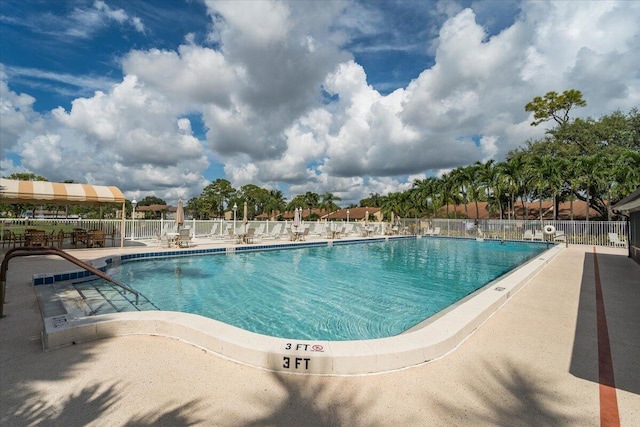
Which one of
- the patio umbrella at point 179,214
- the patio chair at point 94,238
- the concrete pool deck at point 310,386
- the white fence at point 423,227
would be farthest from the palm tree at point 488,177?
the patio chair at point 94,238

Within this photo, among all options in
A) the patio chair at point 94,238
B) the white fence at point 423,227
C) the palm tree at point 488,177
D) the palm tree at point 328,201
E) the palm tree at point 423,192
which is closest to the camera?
the patio chair at point 94,238

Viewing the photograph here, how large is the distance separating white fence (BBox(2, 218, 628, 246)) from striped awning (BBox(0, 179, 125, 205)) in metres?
1.12

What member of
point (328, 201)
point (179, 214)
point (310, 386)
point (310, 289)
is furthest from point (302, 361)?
point (328, 201)

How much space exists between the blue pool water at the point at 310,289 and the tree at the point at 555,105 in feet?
93.0

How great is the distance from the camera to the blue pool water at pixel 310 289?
513 centimetres

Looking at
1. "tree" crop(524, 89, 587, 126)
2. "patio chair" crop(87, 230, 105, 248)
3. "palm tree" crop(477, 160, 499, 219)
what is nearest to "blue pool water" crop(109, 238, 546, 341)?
"patio chair" crop(87, 230, 105, 248)

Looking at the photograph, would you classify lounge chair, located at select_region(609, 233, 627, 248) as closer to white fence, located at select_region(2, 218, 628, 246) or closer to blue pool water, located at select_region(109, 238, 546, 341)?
white fence, located at select_region(2, 218, 628, 246)

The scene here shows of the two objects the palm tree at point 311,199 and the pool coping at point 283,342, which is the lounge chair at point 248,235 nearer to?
the pool coping at point 283,342

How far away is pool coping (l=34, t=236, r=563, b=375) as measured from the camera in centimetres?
276

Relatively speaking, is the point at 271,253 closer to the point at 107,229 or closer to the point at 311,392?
the point at 107,229

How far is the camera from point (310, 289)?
24.3ft

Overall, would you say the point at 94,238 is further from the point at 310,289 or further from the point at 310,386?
the point at 310,386

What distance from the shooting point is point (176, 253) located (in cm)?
1173

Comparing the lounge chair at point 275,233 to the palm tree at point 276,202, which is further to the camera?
the palm tree at point 276,202
